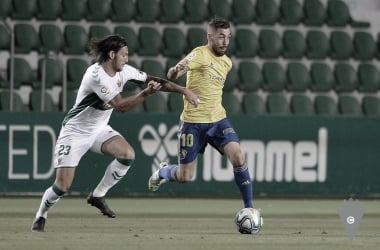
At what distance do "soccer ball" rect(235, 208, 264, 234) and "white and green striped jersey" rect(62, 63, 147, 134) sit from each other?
1.89 metres

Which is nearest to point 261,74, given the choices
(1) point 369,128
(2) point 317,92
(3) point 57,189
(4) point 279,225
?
(2) point 317,92

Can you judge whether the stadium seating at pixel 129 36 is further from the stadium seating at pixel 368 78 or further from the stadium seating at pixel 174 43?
the stadium seating at pixel 368 78

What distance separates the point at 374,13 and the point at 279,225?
36.8 feet

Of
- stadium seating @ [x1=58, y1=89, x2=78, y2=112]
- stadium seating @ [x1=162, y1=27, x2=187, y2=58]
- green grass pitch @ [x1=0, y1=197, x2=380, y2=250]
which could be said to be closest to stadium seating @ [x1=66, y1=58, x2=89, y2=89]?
stadium seating @ [x1=58, y1=89, x2=78, y2=112]

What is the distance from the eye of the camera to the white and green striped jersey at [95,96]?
38.0ft

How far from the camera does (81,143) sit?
1205 centimetres

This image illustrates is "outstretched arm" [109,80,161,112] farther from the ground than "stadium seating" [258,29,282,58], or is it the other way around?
"stadium seating" [258,29,282,58]

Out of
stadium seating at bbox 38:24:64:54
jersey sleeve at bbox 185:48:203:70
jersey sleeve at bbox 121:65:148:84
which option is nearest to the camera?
jersey sleeve at bbox 121:65:148:84

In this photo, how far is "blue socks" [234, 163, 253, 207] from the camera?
460 inches

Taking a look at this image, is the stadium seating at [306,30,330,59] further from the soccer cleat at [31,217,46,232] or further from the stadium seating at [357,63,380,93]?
the soccer cleat at [31,217,46,232]

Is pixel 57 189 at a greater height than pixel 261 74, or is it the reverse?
pixel 261 74

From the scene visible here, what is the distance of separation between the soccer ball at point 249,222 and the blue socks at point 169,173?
1.97 m

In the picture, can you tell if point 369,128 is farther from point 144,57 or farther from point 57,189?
point 57,189

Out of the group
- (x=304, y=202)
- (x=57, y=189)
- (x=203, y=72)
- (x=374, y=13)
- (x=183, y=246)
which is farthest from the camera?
(x=374, y=13)
